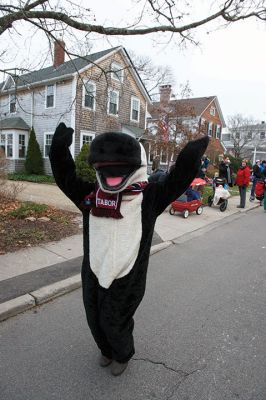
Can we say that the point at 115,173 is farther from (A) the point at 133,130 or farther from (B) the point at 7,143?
(B) the point at 7,143

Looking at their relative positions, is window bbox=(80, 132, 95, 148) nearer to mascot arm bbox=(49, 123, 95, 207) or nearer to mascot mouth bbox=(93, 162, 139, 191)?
mascot arm bbox=(49, 123, 95, 207)

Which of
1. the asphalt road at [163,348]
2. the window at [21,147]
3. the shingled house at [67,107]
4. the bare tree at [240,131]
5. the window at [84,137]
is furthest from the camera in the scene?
the bare tree at [240,131]

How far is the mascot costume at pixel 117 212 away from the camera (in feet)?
7.23

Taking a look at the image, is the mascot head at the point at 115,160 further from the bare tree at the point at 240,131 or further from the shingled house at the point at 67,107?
the bare tree at the point at 240,131

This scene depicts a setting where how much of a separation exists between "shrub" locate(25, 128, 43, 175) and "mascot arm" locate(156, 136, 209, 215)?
17724mm

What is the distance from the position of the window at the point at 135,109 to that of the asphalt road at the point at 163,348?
59.4ft

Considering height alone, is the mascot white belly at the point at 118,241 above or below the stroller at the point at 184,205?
above

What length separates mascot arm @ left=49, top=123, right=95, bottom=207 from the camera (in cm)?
229

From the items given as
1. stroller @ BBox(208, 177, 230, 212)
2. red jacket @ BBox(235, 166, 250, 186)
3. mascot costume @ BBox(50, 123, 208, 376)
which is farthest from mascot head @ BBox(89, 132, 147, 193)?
red jacket @ BBox(235, 166, 250, 186)

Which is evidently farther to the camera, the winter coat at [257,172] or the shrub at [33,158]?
the shrub at [33,158]

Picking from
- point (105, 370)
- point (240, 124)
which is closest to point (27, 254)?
point (105, 370)

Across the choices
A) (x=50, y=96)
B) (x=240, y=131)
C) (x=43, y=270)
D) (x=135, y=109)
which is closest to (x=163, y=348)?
(x=43, y=270)

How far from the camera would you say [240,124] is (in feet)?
153

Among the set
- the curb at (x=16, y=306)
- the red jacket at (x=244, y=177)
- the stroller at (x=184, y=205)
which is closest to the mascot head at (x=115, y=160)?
the curb at (x=16, y=306)
